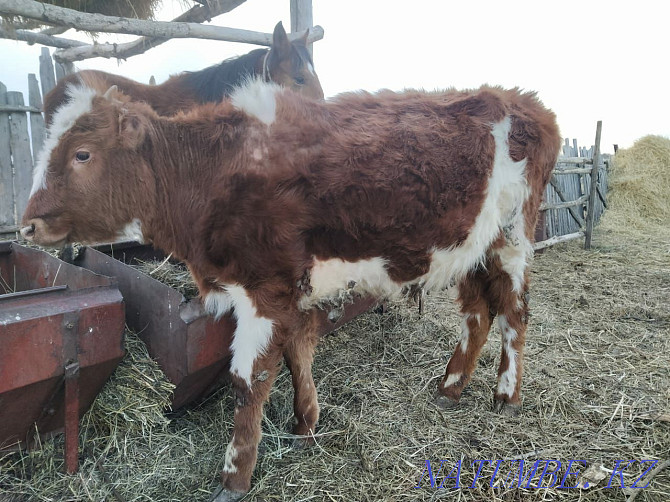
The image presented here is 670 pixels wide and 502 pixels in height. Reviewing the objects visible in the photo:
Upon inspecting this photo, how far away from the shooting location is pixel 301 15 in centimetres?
604

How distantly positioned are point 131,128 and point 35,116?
5.03 metres

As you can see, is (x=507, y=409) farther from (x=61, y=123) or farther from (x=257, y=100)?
(x=61, y=123)

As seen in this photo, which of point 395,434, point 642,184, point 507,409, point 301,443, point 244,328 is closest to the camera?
point 244,328

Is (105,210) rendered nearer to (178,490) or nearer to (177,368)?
(177,368)

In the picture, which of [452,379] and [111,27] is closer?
[452,379]

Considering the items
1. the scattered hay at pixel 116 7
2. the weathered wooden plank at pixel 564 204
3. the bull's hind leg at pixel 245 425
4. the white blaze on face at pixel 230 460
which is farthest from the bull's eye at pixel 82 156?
the weathered wooden plank at pixel 564 204

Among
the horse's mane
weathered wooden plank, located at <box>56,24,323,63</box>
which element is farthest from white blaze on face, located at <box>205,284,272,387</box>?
weathered wooden plank, located at <box>56,24,323,63</box>

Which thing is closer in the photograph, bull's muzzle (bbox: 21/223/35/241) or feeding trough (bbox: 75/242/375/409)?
bull's muzzle (bbox: 21/223/35/241)

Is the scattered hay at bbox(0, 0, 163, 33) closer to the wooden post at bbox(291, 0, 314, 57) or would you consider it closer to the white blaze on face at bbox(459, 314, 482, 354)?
the wooden post at bbox(291, 0, 314, 57)

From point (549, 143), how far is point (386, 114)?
126 centimetres

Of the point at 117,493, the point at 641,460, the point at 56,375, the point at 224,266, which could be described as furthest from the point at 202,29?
the point at 641,460

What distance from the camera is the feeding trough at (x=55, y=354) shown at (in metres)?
1.87

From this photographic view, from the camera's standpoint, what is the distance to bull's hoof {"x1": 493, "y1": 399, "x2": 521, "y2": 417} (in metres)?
3.16

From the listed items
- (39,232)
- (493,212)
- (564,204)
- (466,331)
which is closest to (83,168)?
(39,232)
